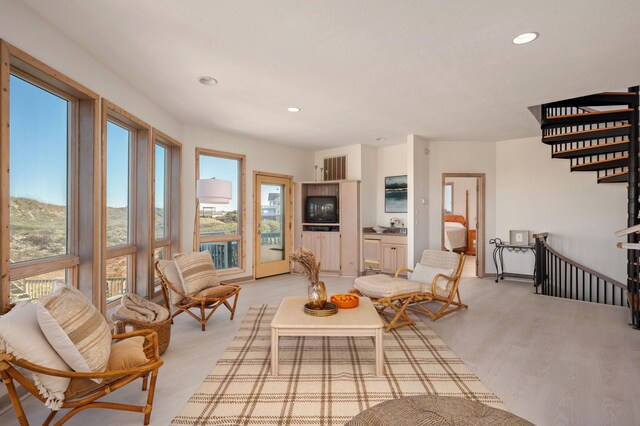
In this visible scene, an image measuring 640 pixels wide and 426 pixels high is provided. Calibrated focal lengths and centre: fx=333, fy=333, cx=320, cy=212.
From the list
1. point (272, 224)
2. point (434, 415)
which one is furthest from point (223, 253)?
point (434, 415)

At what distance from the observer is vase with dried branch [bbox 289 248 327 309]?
2859 millimetres

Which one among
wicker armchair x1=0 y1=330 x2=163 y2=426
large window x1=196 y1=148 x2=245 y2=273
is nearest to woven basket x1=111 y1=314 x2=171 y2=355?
wicker armchair x1=0 y1=330 x2=163 y2=426

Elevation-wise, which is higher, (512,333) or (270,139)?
(270,139)

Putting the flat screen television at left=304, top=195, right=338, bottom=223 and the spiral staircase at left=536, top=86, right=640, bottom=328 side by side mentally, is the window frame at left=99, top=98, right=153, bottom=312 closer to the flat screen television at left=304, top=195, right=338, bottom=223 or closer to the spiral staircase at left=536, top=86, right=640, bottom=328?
the flat screen television at left=304, top=195, right=338, bottom=223

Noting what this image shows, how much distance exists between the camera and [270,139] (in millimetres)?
6531

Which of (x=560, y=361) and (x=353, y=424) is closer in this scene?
(x=353, y=424)

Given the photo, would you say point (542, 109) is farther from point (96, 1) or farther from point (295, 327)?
point (96, 1)

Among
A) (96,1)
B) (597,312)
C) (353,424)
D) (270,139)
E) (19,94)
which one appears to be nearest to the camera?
(353,424)

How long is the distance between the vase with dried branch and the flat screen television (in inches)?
164

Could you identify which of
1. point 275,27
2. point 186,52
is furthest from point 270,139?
point 275,27

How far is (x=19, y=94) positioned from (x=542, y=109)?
19.8 ft

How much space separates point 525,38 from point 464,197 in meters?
8.15

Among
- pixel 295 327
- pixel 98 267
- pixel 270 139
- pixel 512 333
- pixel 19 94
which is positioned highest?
pixel 270 139

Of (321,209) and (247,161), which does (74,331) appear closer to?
(247,161)
